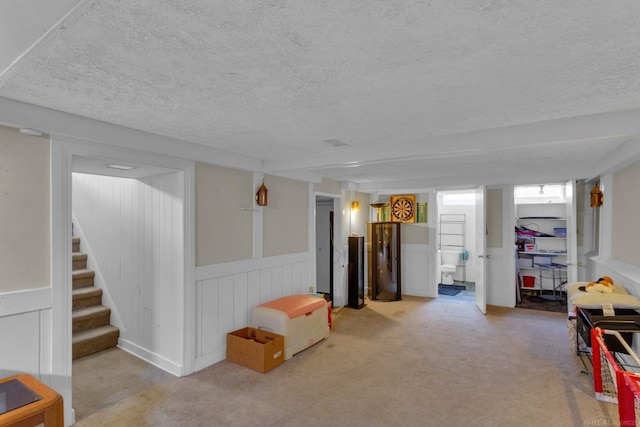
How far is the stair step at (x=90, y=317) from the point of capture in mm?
3682

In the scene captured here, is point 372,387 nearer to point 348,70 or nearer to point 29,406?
point 29,406

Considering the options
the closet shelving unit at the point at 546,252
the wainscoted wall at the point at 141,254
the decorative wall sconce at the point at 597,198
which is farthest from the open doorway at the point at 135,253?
the closet shelving unit at the point at 546,252

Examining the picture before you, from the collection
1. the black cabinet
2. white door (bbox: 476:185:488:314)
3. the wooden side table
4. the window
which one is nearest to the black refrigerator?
the black cabinet

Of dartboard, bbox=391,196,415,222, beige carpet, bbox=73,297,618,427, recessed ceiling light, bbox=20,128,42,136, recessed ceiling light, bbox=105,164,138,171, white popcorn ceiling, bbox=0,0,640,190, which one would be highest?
white popcorn ceiling, bbox=0,0,640,190

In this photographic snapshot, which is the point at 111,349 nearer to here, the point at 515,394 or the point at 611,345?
the point at 515,394

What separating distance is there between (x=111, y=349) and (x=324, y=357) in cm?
236

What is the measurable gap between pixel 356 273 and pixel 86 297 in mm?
3701

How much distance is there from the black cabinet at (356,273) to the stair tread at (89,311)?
342 centimetres

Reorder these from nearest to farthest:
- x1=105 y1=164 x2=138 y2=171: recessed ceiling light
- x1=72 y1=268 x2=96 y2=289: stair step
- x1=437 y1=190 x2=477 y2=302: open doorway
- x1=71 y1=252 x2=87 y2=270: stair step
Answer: x1=105 y1=164 x2=138 y2=171: recessed ceiling light
x1=72 y1=268 x2=96 y2=289: stair step
x1=71 y1=252 x2=87 y2=270: stair step
x1=437 y1=190 x2=477 y2=302: open doorway

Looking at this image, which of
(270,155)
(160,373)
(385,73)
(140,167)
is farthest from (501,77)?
(160,373)

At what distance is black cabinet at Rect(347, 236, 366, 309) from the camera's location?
551 cm

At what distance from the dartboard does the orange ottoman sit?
3.15m

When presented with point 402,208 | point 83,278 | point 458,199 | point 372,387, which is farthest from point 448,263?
point 83,278

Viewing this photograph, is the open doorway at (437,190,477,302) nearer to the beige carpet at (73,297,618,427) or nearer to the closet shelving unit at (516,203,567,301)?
the closet shelving unit at (516,203,567,301)
